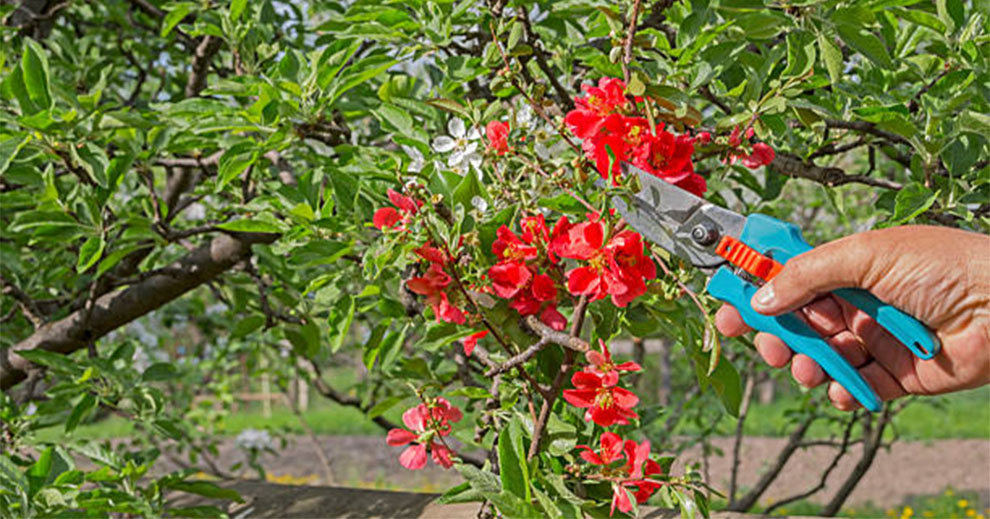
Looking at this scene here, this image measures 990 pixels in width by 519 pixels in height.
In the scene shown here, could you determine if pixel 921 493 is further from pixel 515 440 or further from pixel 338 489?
pixel 515 440

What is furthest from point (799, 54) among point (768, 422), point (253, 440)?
point (768, 422)

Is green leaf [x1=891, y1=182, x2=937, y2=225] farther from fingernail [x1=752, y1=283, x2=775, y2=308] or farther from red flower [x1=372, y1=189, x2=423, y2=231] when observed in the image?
red flower [x1=372, y1=189, x2=423, y2=231]

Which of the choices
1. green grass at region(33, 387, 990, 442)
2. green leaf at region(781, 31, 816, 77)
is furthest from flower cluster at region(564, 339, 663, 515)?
green grass at region(33, 387, 990, 442)

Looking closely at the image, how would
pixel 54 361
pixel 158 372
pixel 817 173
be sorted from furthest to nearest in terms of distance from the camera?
pixel 158 372 → pixel 54 361 → pixel 817 173

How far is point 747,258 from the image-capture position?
1.22 meters

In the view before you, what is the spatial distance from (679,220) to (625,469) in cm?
38

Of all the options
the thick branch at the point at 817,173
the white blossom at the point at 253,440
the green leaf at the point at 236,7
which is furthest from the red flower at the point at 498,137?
the white blossom at the point at 253,440

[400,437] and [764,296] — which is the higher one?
[764,296]

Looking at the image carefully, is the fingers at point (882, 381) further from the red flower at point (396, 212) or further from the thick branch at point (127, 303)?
the thick branch at point (127, 303)

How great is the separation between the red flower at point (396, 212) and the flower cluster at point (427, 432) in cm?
29

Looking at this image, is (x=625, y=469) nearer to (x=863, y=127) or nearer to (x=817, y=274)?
(x=817, y=274)

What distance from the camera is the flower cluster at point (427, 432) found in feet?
4.41

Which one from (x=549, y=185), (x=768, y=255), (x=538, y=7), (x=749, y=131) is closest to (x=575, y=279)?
(x=549, y=185)

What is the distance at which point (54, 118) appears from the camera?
183 centimetres
